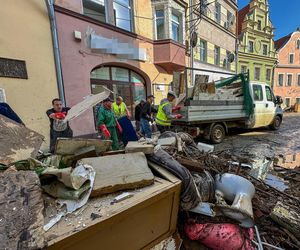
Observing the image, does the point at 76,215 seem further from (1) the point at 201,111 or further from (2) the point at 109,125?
(1) the point at 201,111

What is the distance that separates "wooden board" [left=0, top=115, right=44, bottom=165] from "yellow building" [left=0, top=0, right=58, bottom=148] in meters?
Result: 3.15

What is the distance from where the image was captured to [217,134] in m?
6.07

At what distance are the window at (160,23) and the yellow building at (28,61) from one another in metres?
5.12

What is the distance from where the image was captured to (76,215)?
3.64 ft

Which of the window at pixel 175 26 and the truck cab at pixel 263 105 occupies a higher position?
the window at pixel 175 26

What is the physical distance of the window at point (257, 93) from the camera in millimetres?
6742

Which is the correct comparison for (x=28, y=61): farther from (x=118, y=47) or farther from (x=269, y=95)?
(x=269, y=95)

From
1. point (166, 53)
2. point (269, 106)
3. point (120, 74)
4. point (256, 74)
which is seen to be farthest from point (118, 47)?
point (256, 74)

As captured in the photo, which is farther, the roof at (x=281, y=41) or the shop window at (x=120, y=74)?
the roof at (x=281, y=41)

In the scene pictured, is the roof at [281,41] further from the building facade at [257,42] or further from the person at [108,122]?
the person at [108,122]

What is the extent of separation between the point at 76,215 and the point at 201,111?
4899 mm

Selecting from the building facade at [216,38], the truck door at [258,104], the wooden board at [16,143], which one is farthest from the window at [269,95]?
the wooden board at [16,143]

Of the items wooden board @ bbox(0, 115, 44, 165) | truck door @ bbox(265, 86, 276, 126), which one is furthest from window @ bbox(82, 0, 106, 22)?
truck door @ bbox(265, 86, 276, 126)

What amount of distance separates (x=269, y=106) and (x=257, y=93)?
1.09 m
